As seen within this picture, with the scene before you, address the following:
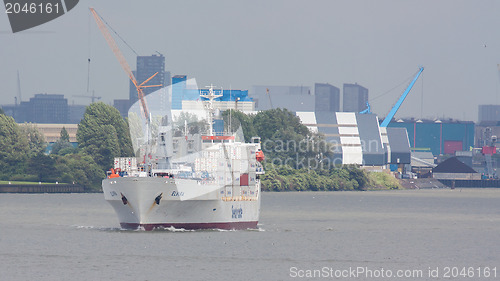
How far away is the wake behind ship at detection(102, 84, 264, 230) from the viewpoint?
298ft

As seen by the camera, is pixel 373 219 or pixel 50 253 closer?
pixel 50 253

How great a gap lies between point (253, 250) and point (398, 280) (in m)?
17.3

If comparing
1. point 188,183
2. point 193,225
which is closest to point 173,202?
point 188,183

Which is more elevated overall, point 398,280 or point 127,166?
point 127,166

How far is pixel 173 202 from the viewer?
9112 centimetres

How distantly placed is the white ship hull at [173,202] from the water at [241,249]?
1.26m

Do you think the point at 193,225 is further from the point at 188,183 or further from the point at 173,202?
the point at 188,183

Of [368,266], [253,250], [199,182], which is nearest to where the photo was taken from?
[368,266]

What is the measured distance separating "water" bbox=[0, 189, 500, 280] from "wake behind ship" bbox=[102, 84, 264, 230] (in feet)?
5.36

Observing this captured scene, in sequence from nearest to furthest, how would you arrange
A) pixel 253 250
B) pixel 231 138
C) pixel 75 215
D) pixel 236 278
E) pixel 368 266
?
pixel 236 278 < pixel 368 266 < pixel 253 250 < pixel 231 138 < pixel 75 215

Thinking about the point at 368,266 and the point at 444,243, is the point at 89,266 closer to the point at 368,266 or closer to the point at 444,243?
the point at 368,266

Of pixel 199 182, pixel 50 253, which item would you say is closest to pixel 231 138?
pixel 199 182

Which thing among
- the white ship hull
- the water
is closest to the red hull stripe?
the white ship hull

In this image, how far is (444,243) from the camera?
96250mm
